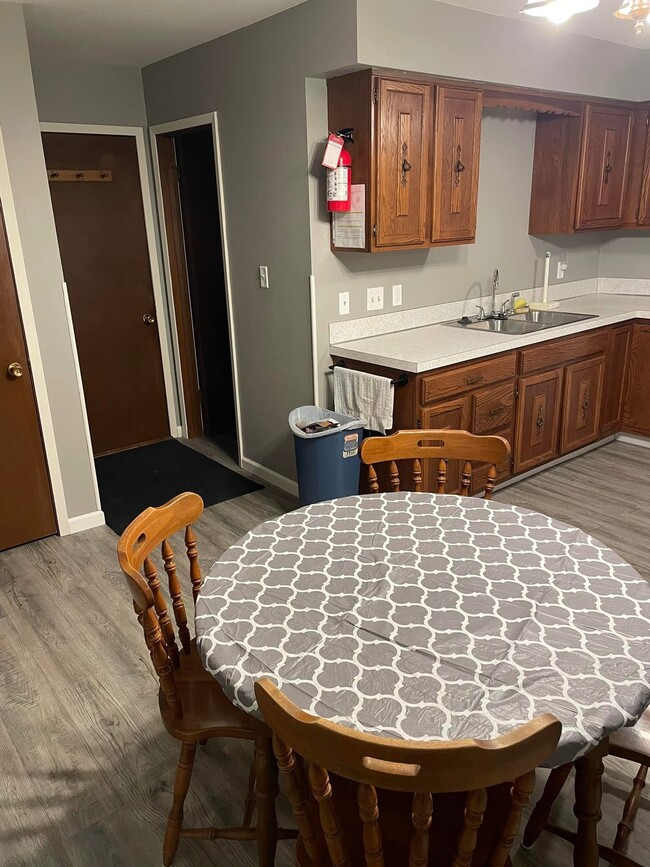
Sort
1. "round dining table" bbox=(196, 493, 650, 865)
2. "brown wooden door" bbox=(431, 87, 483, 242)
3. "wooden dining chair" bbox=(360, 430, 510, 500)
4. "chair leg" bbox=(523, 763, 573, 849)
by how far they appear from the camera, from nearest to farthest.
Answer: "round dining table" bbox=(196, 493, 650, 865), "chair leg" bbox=(523, 763, 573, 849), "wooden dining chair" bbox=(360, 430, 510, 500), "brown wooden door" bbox=(431, 87, 483, 242)

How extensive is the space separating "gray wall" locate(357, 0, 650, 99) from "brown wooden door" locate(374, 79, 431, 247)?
13 cm

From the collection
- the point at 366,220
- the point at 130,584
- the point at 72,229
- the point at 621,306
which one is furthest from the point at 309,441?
→ the point at 621,306

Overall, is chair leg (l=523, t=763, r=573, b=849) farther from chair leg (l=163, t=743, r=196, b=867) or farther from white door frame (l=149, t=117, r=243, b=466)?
white door frame (l=149, t=117, r=243, b=466)

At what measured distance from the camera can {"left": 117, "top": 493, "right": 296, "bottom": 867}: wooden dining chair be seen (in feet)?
4.93

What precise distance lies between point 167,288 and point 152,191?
2.10ft

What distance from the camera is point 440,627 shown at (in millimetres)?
1422

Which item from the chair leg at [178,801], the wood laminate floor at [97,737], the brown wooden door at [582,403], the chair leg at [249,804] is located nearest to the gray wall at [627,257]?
the brown wooden door at [582,403]

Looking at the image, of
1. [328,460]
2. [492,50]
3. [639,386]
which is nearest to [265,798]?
[328,460]

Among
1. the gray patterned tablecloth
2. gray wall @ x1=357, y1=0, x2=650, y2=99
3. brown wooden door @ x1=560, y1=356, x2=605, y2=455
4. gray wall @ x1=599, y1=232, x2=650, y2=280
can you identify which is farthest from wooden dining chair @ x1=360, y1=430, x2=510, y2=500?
gray wall @ x1=599, y1=232, x2=650, y2=280

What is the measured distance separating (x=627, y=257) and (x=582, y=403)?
1.43 metres

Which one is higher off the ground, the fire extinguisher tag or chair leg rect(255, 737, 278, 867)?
the fire extinguisher tag

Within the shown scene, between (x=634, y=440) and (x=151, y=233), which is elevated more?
(x=151, y=233)

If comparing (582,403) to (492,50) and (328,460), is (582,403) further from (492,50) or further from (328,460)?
(492,50)

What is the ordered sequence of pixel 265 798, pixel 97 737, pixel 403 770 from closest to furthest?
pixel 403 770, pixel 265 798, pixel 97 737
